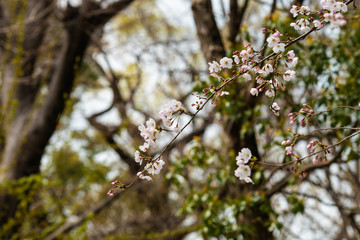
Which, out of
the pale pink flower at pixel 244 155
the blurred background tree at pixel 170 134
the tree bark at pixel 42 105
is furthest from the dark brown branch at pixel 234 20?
the pale pink flower at pixel 244 155

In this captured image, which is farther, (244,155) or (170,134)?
(170,134)

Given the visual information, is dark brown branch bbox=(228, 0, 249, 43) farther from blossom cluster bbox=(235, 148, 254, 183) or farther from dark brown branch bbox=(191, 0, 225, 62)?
blossom cluster bbox=(235, 148, 254, 183)

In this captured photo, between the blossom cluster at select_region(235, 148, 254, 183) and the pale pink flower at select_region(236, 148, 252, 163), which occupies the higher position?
the pale pink flower at select_region(236, 148, 252, 163)

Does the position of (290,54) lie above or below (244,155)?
above

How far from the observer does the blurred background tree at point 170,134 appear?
263cm

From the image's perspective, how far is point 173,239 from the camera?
473 centimetres

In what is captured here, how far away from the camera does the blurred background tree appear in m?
2.63

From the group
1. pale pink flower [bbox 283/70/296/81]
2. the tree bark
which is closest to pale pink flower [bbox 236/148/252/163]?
pale pink flower [bbox 283/70/296/81]

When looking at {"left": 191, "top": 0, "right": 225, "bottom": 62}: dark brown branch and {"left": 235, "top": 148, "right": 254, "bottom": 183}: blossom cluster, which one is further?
{"left": 191, "top": 0, "right": 225, "bottom": 62}: dark brown branch

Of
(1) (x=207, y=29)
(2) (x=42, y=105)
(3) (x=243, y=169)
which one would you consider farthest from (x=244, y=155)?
(2) (x=42, y=105)

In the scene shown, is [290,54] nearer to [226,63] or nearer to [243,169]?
[226,63]

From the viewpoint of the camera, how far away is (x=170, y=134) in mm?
4078

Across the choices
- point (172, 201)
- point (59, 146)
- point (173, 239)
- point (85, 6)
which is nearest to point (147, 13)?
point (85, 6)

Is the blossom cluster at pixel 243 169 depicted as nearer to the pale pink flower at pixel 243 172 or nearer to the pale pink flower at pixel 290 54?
the pale pink flower at pixel 243 172
